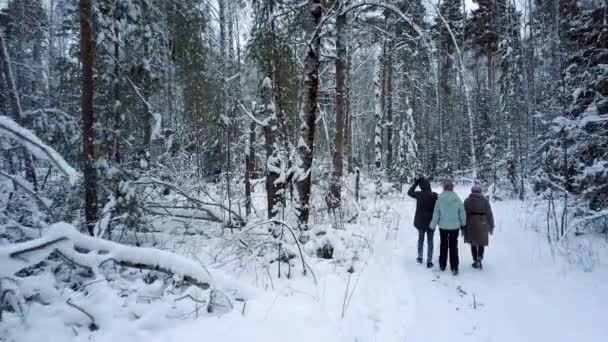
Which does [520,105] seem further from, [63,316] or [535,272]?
[63,316]

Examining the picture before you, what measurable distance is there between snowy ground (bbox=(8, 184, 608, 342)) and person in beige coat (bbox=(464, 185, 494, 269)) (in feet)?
1.28

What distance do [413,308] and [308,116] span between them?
3924mm

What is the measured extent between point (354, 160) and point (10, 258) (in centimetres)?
1341

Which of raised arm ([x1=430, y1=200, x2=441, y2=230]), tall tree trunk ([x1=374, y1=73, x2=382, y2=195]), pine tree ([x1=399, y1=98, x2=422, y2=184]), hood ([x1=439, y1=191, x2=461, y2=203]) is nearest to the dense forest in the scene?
hood ([x1=439, y1=191, x2=461, y2=203])

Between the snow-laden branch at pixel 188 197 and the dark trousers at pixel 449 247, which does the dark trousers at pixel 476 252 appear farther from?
the snow-laden branch at pixel 188 197

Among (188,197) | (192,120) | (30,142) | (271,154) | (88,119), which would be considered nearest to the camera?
(30,142)

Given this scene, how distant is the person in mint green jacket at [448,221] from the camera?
735 centimetres

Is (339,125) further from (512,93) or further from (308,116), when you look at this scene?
(512,93)

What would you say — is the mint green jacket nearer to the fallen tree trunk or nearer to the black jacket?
the black jacket

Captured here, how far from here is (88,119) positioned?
685 cm

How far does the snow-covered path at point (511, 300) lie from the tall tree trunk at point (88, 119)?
5870mm

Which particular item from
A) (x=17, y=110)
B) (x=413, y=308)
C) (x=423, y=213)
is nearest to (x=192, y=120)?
(x=17, y=110)

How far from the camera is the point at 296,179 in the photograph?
23.7ft

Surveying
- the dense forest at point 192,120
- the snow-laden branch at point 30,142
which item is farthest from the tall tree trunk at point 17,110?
the snow-laden branch at point 30,142
